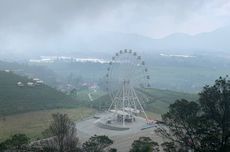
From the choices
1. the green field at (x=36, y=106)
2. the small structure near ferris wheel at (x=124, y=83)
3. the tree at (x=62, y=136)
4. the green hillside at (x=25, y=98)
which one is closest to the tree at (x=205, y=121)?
the tree at (x=62, y=136)

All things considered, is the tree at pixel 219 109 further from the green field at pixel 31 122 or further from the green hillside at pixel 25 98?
the green hillside at pixel 25 98

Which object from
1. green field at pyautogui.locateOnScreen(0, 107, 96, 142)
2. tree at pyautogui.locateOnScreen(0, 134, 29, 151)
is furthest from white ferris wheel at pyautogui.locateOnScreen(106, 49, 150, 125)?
tree at pyautogui.locateOnScreen(0, 134, 29, 151)

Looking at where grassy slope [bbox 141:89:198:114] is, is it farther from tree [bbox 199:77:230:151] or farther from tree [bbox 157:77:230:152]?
tree [bbox 199:77:230:151]

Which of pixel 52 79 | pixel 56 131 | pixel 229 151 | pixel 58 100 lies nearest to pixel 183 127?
pixel 229 151

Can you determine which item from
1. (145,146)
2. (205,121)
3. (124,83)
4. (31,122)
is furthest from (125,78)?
(205,121)

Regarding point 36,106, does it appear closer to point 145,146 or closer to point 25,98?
point 25,98
